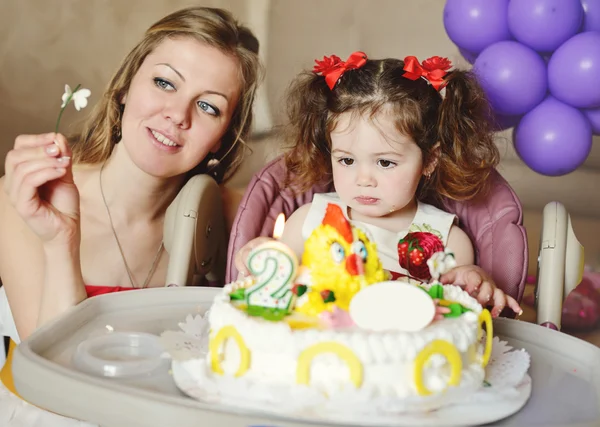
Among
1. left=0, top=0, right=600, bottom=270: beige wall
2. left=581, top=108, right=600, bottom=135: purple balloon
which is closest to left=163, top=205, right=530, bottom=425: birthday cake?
left=581, top=108, right=600, bottom=135: purple balloon

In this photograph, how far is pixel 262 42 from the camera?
3852mm

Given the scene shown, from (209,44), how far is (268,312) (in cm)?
105

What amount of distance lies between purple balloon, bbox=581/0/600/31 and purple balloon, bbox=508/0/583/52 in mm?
41

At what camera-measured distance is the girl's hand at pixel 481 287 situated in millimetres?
1409

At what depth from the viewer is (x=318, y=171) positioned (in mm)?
1793

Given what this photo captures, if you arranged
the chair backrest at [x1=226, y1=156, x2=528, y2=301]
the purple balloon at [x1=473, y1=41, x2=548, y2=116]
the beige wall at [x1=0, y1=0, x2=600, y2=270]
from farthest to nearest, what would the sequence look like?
1. the beige wall at [x1=0, y1=0, x2=600, y2=270]
2. the purple balloon at [x1=473, y1=41, x2=548, y2=116]
3. the chair backrest at [x1=226, y1=156, x2=528, y2=301]

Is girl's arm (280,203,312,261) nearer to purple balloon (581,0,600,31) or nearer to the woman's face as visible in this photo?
the woman's face

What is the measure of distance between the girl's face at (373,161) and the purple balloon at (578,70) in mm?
720

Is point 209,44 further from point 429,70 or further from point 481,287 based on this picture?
point 481,287

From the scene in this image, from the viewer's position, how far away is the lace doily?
949 mm

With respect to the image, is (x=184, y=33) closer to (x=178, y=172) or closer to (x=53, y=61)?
(x=178, y=172)

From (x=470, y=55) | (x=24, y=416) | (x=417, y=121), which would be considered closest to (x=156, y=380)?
(x=24, y=416)

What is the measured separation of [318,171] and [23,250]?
0.78m

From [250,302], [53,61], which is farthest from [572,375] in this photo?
[53,61]
